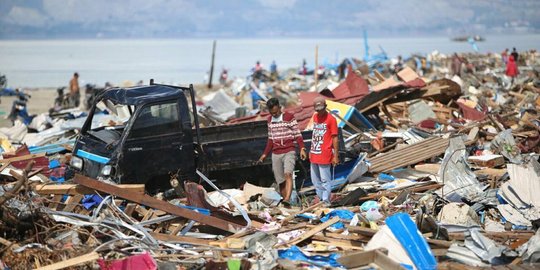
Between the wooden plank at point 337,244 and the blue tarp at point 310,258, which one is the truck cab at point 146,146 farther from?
the blue tarp at point 310,258

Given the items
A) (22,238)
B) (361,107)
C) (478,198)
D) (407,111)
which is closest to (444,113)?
(407,111)

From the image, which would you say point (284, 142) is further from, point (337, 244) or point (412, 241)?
point (412, 241)

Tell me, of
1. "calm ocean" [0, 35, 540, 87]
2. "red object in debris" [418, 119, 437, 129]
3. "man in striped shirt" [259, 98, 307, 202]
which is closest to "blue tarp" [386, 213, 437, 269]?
"man in striped shirt" [259, 98, 307, 202]

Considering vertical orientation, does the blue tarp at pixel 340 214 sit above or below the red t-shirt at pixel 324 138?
below

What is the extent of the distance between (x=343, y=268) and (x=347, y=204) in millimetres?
2708

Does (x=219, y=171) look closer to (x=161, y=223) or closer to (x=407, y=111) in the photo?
(x=161, y=223)

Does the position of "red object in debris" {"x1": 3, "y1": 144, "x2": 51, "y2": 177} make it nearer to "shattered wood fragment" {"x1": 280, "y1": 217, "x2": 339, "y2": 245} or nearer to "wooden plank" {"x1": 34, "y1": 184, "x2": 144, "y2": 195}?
"wooden plank" {"x1": 34, "y1": 184, "x2": 144, "y2": 195}

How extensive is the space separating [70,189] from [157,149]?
1.58m

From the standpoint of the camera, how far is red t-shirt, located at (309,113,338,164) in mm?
9625

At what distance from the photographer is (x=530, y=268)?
7.03 meters

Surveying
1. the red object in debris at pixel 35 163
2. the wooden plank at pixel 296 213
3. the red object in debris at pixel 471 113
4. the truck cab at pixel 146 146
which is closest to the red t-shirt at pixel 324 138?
the wooden plank at pixel 296 213

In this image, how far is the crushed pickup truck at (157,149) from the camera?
31.9ft

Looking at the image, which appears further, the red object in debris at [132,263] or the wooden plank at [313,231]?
the wooden plank at [313,231]

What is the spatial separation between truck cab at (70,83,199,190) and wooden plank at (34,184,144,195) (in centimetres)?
91
